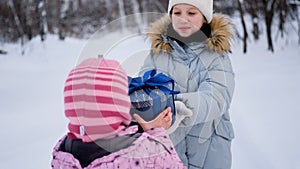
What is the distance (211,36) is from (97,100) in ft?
2.56

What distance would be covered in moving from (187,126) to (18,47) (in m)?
13.4

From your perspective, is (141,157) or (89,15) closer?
(141,157)

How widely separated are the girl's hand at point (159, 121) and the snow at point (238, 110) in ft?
0.52

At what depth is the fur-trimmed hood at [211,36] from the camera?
1.55 meters

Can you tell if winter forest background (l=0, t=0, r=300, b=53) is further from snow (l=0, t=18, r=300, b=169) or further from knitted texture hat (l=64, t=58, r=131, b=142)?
snow (l=0, t=18, r=300, b=169)

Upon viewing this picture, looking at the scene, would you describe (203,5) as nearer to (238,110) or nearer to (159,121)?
(159,121)

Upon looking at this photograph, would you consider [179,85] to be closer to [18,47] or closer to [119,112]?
[119,112]

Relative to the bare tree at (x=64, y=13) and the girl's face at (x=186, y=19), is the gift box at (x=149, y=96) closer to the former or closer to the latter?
the girl's face at (x=186, y=19)

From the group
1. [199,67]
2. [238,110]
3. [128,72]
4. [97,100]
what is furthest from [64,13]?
[97,100]

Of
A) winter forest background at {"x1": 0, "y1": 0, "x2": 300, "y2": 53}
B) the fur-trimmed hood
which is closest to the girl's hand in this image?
winter forest background at {"x1": 0, "y1": 0, "x2": 300, "y2": 53}

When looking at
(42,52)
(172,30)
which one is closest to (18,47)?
(42,52)

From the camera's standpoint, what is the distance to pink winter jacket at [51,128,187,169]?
39.1 inches

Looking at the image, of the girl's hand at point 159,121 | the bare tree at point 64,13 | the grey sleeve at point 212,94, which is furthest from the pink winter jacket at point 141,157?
the bare tree at point 64,13

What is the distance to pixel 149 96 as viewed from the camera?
3.65 feet
